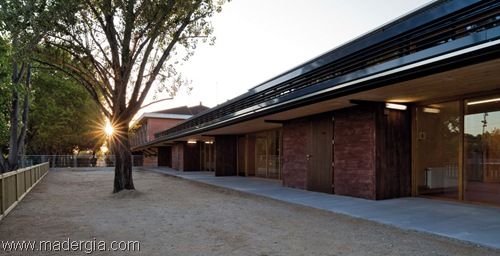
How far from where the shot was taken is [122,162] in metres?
13.4

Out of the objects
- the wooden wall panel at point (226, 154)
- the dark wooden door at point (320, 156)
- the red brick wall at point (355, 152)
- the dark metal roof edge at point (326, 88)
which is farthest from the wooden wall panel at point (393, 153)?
the wooden wall panel at point (226, 154)

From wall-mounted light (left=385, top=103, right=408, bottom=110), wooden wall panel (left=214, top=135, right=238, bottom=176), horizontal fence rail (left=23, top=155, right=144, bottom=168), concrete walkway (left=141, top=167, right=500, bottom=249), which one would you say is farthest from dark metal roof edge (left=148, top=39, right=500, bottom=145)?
horizontal fence rail (left=23, top=155, right=144, bottom=168)

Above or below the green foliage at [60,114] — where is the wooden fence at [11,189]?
below

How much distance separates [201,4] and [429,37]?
9.30 m

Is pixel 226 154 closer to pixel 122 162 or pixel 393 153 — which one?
pixel 122 162

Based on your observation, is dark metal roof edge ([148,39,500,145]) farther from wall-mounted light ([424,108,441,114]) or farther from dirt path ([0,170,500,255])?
wall-mounted light ([424,108,441,114])

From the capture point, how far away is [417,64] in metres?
6.29

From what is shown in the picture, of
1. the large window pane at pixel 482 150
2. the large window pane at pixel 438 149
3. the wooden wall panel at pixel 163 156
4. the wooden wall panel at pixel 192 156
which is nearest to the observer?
the large window pane at pixel 482 150

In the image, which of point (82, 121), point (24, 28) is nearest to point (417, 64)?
point (24, 28)

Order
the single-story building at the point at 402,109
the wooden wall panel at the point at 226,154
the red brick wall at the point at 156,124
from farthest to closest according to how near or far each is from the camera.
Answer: the red brick wall at the point at 156,124
the wooden wall panel at the point at 226,154
the single-story building at the point at 402,109

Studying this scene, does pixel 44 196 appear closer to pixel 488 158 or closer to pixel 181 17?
pixel 181 17

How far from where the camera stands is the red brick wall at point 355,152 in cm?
976

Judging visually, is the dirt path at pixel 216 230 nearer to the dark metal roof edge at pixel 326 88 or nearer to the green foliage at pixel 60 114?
the dark metal roof edge at pixel 326 88

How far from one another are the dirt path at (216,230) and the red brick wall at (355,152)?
2.20m
